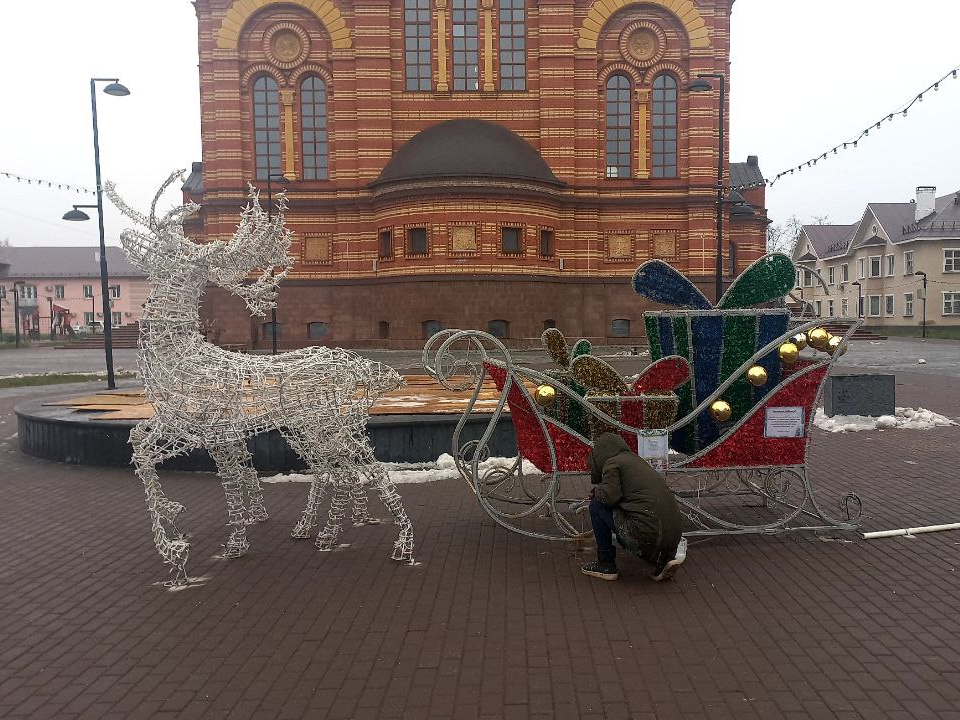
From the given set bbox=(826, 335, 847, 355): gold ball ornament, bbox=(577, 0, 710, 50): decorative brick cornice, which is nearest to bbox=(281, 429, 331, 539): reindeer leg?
bbox=(826, 335, 847, 355): gold ball ornament

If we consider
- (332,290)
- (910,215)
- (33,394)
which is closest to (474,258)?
(332,290)

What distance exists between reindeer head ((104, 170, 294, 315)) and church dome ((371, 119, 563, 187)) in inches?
911

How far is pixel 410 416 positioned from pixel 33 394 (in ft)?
46.0

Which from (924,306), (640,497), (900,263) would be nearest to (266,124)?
(640,497)

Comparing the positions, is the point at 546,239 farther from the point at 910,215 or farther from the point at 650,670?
the point at 910,215

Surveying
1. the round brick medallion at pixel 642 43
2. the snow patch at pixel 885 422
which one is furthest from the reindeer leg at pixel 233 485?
the round brick medallion at pixel 642 43

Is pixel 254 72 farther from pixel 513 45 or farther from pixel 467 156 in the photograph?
pixel 513 45

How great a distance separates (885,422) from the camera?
1092 cm

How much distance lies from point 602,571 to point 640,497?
0.68 metres

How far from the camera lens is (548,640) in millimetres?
3949

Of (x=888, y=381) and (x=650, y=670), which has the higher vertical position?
(x=888, y=381)

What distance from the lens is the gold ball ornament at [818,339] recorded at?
5.49 meters

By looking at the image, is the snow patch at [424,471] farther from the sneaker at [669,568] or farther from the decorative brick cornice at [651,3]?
the decorative brick cornice at [651,3]

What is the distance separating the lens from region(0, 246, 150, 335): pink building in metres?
71.4
